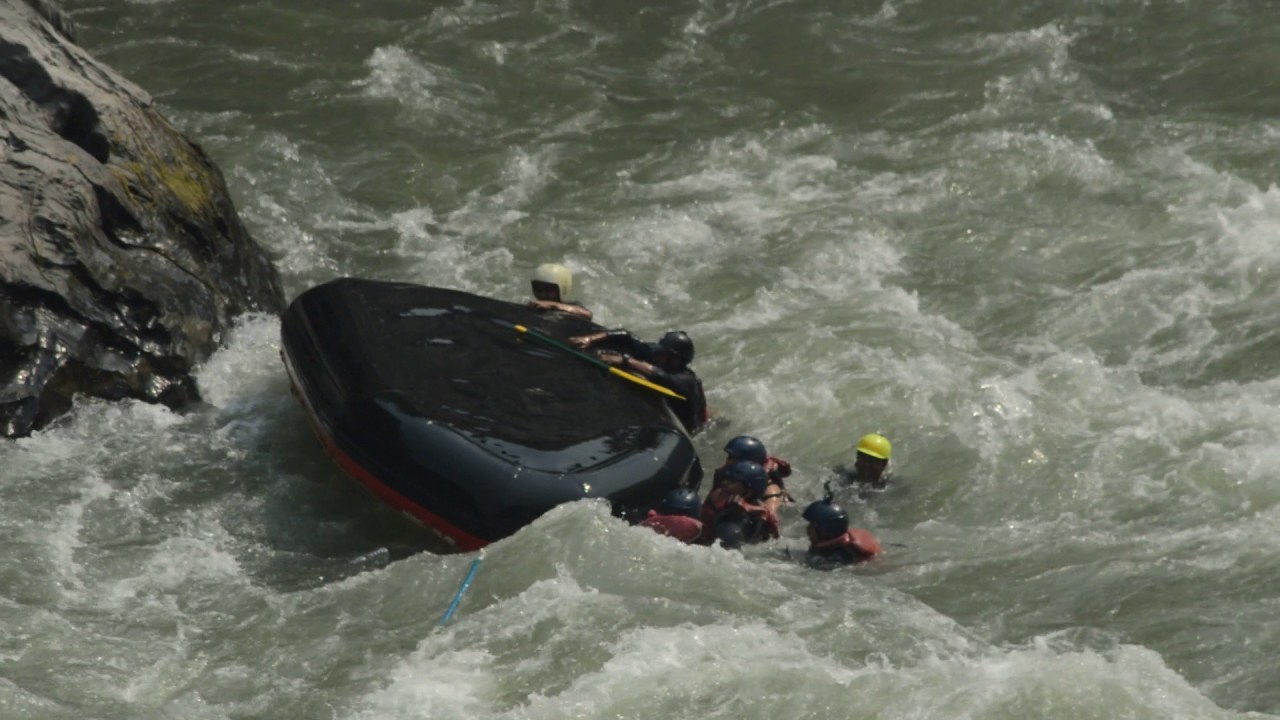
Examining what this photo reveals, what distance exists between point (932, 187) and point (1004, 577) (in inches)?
172

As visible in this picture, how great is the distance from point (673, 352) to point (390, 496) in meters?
1.69

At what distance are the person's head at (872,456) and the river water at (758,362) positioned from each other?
0.12 metres

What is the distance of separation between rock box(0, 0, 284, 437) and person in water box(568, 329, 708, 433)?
1.99 metres

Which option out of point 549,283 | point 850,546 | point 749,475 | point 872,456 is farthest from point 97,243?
point 850,546

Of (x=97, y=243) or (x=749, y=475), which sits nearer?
(x=749, y=475)

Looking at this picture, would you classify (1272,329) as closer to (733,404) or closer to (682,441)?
(733,404)

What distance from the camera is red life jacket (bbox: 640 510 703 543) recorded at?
286 inches

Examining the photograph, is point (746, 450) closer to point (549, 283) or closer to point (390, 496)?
point (390, 496)

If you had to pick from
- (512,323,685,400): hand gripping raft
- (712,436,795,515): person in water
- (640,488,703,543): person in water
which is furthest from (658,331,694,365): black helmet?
(640,488,703,543): person in water

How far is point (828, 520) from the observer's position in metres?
7.41

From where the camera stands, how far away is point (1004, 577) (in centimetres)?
730

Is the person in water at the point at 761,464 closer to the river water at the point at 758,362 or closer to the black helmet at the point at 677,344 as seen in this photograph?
the river water at the point at 758,362

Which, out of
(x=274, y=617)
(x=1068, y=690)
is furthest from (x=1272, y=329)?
(x=274, y=617)

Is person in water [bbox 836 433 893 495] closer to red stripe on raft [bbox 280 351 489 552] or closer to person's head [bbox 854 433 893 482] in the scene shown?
person's head [bbox 854 433 893 482]
